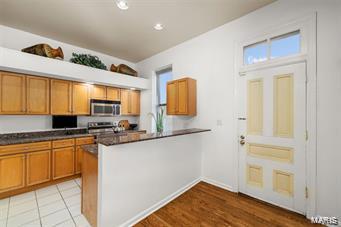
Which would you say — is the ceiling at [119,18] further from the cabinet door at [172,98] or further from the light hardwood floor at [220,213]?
the light hardwood floor at [220,213]

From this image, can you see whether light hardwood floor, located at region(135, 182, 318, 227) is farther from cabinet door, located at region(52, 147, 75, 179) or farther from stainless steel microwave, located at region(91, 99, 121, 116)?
stainless steel microwave, located at region(91, 99, 121, 116)

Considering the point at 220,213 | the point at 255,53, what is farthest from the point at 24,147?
the point at 255,53

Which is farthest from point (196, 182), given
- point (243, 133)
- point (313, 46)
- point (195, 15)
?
point (195, 15)

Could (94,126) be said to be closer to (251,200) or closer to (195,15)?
(195,15)

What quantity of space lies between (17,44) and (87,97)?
5.35ft

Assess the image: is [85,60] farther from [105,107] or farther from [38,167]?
[38,167]

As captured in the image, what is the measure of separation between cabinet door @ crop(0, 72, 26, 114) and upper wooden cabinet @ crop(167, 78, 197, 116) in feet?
9.65

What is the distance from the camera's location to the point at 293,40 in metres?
2.24

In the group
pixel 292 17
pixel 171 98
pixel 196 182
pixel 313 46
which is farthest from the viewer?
pixel 171 98

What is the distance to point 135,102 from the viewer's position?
486cm

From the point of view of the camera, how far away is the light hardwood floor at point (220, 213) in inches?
76.7

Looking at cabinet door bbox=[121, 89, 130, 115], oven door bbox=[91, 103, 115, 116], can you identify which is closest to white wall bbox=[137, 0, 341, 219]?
cabinet door bbox=[121, 89, 130, 115]

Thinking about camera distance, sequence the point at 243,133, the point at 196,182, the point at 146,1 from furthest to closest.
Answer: the point at 196,182 < the point at 243,133 < the point at 146,1

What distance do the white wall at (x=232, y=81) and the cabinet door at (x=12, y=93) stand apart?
2850 millimetres
